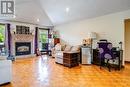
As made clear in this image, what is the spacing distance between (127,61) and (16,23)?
6.93 m

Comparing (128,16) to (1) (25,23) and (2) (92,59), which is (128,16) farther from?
(1) (25,23)

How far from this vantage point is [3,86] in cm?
327

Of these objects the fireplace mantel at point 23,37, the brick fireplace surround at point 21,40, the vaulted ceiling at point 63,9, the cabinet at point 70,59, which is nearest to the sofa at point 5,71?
the cabinet at point 70,59

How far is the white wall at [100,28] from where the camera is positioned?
5.45 metres

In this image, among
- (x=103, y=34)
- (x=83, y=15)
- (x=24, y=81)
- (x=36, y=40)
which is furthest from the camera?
(x=36, y=40)

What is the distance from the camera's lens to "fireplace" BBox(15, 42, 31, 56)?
793cm

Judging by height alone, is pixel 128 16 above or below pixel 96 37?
above

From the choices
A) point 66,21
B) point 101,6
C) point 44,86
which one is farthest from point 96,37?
point 44,86

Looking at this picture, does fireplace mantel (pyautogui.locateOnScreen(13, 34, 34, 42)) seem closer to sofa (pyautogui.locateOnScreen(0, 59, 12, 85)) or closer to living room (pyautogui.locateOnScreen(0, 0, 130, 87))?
living room (pyautogui.locateOnScreen(0, 0, 130, 87))

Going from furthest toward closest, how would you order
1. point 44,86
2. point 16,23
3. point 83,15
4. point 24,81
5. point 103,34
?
1. point 16,23
2. point 83,15
3. point 103,34
4. point 24,81
5. point 44,86

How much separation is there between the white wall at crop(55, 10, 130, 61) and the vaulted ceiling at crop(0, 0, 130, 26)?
0.27 meters

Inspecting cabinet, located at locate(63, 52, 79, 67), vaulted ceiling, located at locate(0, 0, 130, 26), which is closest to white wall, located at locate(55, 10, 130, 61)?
vaulted ceiling, located at locate(0, 0, 130, 26)

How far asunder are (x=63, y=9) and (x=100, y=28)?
228 centimetres

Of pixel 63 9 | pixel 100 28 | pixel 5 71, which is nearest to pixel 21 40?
pixel 63 9
